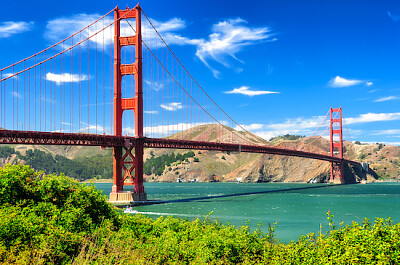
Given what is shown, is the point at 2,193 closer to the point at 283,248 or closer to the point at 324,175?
the point at 283,248

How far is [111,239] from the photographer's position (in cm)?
1394

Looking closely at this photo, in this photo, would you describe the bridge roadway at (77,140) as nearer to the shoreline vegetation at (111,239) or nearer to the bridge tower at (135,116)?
the bridge tower at (135,116)

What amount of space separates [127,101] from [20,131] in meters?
15.0

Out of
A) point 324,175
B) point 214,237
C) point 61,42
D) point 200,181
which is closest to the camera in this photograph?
point 214,237

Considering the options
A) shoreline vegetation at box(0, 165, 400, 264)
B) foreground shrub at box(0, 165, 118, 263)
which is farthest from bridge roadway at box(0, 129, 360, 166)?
shoreline vegetation at box(0, 165, 400, 264)

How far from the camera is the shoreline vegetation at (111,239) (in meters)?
10.9

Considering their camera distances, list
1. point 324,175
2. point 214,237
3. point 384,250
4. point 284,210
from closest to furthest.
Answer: point 384,250 < point 214,237 < point 284,210 < point 324,175

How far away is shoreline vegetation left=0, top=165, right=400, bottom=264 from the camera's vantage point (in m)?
10.9

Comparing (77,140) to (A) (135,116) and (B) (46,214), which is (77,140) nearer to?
(A) (135,116)

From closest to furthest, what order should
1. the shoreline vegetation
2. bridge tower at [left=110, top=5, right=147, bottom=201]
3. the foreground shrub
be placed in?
the shoreline vegetation < the foreground shrub < bridge tower at [left=110, top=5, right=147, bottom=201]

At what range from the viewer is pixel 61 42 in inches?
2328

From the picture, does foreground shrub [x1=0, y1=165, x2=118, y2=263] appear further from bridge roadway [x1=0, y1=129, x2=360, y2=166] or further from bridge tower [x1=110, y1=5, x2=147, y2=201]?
bridge tower [x1=110, y1=5, x2=147, y2=201]

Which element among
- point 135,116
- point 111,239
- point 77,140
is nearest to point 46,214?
point 111,239

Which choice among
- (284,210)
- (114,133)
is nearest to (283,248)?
(284,210)
